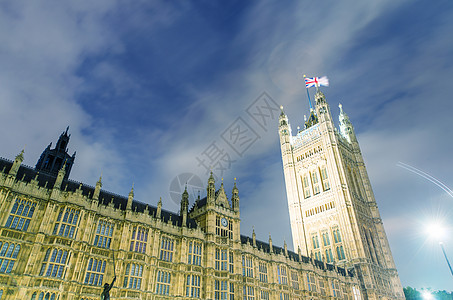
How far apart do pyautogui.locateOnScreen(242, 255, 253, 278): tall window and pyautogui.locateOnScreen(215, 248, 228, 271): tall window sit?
5523 millimetres

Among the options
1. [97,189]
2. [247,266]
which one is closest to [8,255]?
[97,189]

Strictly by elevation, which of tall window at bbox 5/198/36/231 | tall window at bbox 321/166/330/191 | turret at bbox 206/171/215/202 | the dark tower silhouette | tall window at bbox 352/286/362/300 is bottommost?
tall window at bbox 352/286/362/300

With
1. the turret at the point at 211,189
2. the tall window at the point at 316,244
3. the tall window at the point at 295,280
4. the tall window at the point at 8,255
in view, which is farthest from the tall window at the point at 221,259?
the tall window at the point at 316,244

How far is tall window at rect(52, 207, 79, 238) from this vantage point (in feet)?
118

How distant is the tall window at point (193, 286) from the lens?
146 ft

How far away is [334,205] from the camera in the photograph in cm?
9581

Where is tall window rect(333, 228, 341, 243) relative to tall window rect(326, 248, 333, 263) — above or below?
above

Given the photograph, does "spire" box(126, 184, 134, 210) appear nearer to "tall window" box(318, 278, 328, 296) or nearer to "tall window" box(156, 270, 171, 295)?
"tall window" box(156, 270, 171, 295)

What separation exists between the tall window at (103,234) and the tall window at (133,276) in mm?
4356

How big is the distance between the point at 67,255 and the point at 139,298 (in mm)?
11092

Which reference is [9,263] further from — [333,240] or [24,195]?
[333,240]

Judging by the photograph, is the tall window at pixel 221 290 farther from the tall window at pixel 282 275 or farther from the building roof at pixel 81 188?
the tall window at pixel 282 275

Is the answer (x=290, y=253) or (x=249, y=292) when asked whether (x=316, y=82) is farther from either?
(x=249, y=292)

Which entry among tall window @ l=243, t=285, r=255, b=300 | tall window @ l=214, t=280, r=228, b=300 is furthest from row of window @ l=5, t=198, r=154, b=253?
tall window @ l=243, t=285, r=255, b=300
